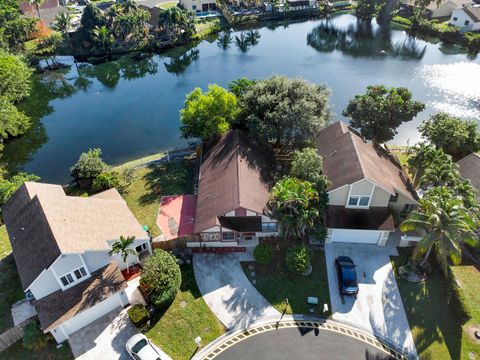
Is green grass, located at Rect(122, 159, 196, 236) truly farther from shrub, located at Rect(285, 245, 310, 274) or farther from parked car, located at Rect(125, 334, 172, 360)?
shrub, located at Rect(285, 245, 310, 274)

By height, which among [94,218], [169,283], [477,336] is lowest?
[477,336]

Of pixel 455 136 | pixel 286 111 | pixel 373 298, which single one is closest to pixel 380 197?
pixel 373 298

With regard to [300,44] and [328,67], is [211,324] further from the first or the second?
[300,44]

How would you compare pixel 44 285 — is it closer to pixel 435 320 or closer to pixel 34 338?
pixel 34 338

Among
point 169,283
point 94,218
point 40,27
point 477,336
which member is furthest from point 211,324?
point 40,27

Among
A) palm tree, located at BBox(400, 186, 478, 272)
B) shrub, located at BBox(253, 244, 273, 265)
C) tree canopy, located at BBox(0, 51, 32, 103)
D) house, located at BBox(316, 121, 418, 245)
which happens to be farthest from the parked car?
tree canopy, located at BBox(0, 51, 32, 103)
